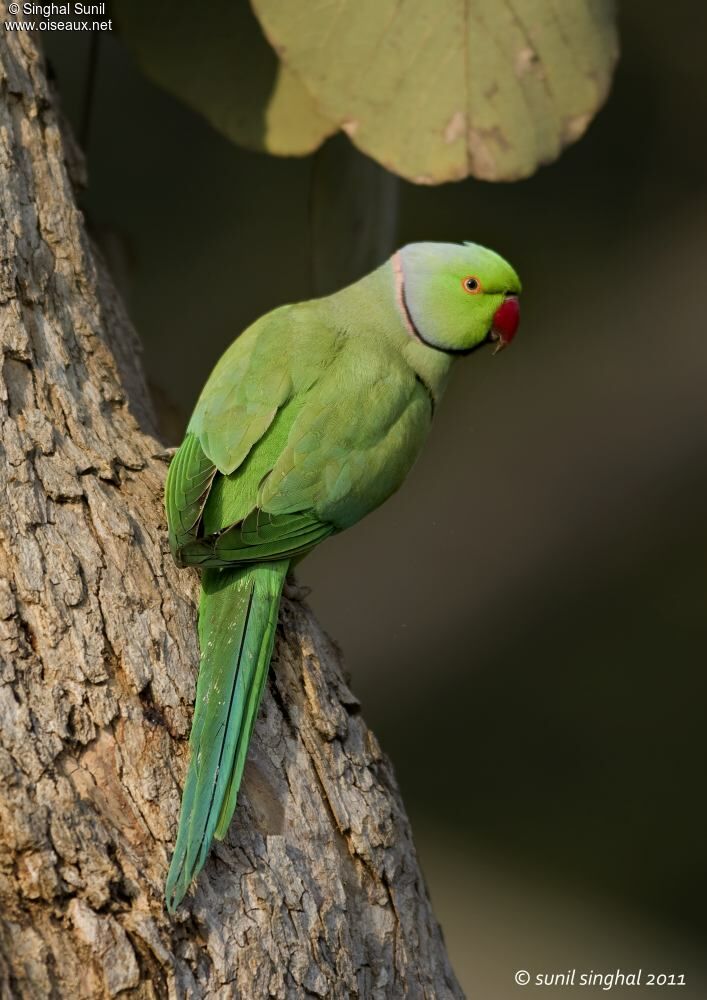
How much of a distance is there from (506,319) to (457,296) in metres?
0.10

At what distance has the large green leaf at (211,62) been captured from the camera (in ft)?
7.61

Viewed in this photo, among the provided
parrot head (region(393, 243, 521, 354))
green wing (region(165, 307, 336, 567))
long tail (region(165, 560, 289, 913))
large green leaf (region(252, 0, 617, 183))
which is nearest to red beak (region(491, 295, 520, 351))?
parrot head (region(393, 243, 521, 354))

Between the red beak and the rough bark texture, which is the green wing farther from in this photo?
the red beak

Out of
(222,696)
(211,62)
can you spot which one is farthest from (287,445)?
(211,62)

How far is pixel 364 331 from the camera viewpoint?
1.90 meters

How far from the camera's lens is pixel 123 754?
1.34 metres

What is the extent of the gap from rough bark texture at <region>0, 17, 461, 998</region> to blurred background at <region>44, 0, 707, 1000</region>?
42.8 inches

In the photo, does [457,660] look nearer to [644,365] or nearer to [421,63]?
[644,365]

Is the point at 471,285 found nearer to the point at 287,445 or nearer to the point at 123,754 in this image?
the point at 287,445

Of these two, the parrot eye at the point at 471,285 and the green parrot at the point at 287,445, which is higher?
the parrot eye at the point at 471,285

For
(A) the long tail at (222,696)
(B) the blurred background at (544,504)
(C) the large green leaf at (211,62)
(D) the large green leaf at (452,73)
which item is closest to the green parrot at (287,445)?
(A) the long tail at (222,696)

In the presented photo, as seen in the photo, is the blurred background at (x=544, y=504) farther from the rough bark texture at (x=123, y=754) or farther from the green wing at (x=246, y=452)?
the rough bark texture at (x=123, y=754)

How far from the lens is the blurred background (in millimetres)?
2775

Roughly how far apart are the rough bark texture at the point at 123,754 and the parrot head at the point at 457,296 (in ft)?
1.87
